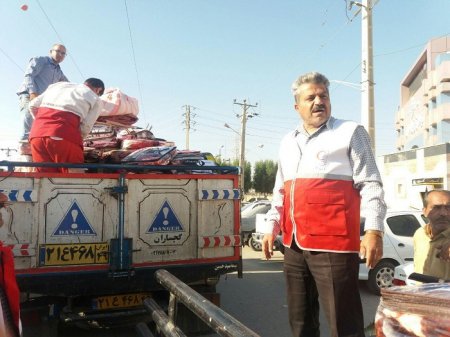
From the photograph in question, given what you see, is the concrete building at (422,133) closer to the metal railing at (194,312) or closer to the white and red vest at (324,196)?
the white and red vest at (324,196)

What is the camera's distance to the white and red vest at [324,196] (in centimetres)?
224

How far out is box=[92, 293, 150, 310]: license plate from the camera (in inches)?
166

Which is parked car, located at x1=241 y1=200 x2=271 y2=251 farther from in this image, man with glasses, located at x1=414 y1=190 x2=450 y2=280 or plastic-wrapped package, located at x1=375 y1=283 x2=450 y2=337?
plastic-wrapped package, located at x1=375 y1=283 x2=450 y2=337

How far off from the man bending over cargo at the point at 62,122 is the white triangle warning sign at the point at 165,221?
103 centimetres

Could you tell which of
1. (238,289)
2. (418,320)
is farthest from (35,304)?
(238,289)

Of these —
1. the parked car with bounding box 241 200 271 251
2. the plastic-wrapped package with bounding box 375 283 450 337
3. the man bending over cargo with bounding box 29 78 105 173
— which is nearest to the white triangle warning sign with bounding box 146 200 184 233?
the man bending over cargo with bounding box 29 78 105 173

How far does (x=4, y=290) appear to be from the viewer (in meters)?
1.91

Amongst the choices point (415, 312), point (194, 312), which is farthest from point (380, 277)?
point (415, 312)

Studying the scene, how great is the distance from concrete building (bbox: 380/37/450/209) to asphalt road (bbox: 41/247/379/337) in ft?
6.84

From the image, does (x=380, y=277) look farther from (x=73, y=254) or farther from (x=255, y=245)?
(x=255, y=245)

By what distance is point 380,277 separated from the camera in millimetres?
7734

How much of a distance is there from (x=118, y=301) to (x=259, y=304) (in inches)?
118

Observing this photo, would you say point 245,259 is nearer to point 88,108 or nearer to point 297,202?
point 88,108

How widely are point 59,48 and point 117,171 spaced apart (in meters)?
3.51
